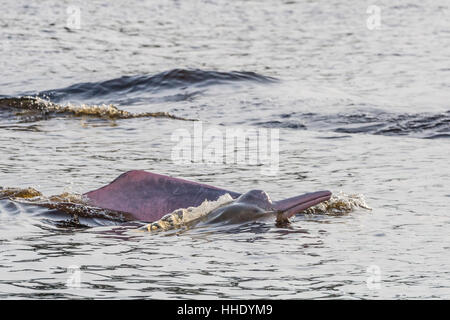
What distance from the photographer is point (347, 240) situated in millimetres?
7215

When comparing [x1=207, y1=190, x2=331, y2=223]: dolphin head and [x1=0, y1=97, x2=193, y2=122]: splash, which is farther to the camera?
[x1=0, y1=97, x2=193, y2=122]: splash

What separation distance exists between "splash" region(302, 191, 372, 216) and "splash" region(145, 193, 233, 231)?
0.77 meters

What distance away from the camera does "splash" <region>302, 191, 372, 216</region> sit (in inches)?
320

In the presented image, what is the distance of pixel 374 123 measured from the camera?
12.9m

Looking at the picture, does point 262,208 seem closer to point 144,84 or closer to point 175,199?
point 175,199

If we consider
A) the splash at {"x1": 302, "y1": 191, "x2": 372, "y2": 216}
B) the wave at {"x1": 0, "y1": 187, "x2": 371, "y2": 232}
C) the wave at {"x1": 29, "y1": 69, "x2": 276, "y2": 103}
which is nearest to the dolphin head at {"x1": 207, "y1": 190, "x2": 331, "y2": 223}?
the wave at {"x1": 0, "y1": 187, "x2": 371, "y2": 232}

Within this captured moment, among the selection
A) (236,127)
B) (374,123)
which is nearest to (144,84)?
(236,127)

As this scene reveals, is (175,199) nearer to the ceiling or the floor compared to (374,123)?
nearer to the floor

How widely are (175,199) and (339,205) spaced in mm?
1379

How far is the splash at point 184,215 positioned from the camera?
7609 millimetres

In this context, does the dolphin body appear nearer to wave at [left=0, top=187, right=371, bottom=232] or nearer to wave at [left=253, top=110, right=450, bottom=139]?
wave at [left=0, top=187, right=371, bottom=232]

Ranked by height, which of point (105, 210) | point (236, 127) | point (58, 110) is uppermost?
point (58, 110)
